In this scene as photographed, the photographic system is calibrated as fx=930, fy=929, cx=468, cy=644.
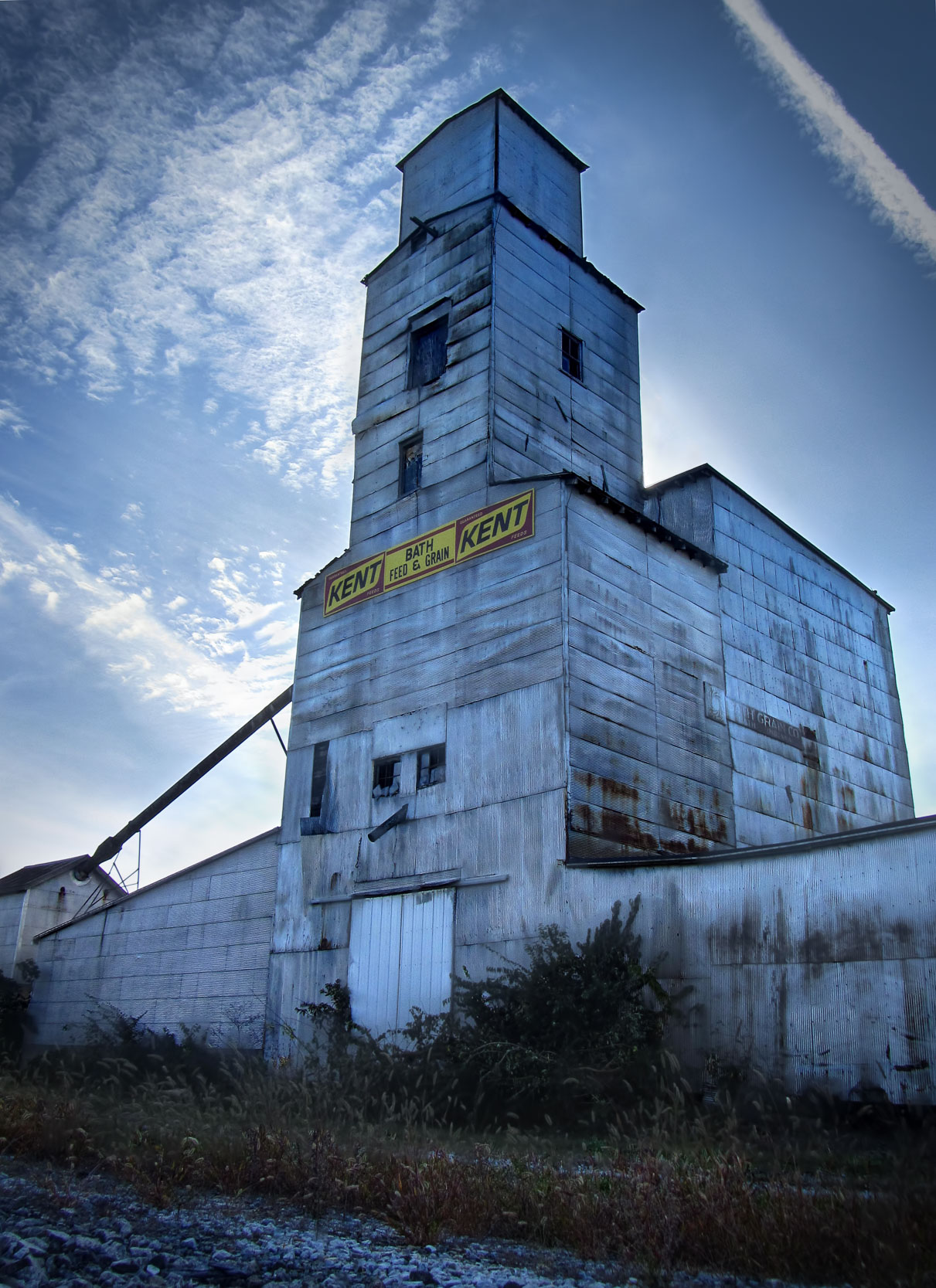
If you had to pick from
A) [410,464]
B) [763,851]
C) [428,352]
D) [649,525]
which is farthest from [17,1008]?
[763,851]

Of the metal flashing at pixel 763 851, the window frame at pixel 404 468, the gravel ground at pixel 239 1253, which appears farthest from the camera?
the window frame at pixel 404 468

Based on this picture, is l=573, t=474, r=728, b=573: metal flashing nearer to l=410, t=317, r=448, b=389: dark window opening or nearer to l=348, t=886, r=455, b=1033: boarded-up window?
l=410, t=317, r=448, b=389: dark window opening

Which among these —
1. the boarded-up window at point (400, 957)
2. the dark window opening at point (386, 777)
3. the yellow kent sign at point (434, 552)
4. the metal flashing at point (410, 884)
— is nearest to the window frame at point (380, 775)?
the dark window opening at point (386, 777)

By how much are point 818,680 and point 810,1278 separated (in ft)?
61.7

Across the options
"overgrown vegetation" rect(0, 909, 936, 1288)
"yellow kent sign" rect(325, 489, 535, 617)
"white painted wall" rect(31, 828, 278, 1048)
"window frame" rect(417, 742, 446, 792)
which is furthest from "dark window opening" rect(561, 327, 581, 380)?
"overgrown vegetation" rect(0, 909, 936, 1288)

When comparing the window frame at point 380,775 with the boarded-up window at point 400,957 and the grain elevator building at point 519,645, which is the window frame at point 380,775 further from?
the boarded-up window at point 400,957

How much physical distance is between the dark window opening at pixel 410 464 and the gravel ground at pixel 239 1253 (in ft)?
50.4

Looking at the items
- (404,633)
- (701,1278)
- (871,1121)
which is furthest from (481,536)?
(701,1278)

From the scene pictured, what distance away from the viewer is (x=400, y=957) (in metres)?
15.6

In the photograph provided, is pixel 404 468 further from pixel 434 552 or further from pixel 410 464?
pixel 434 552

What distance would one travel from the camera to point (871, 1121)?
9875 millimetres

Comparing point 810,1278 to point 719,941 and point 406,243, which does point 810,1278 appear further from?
point 406,243

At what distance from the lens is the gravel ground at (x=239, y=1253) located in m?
4.54

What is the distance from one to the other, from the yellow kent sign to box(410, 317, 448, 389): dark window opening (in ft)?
13.5
